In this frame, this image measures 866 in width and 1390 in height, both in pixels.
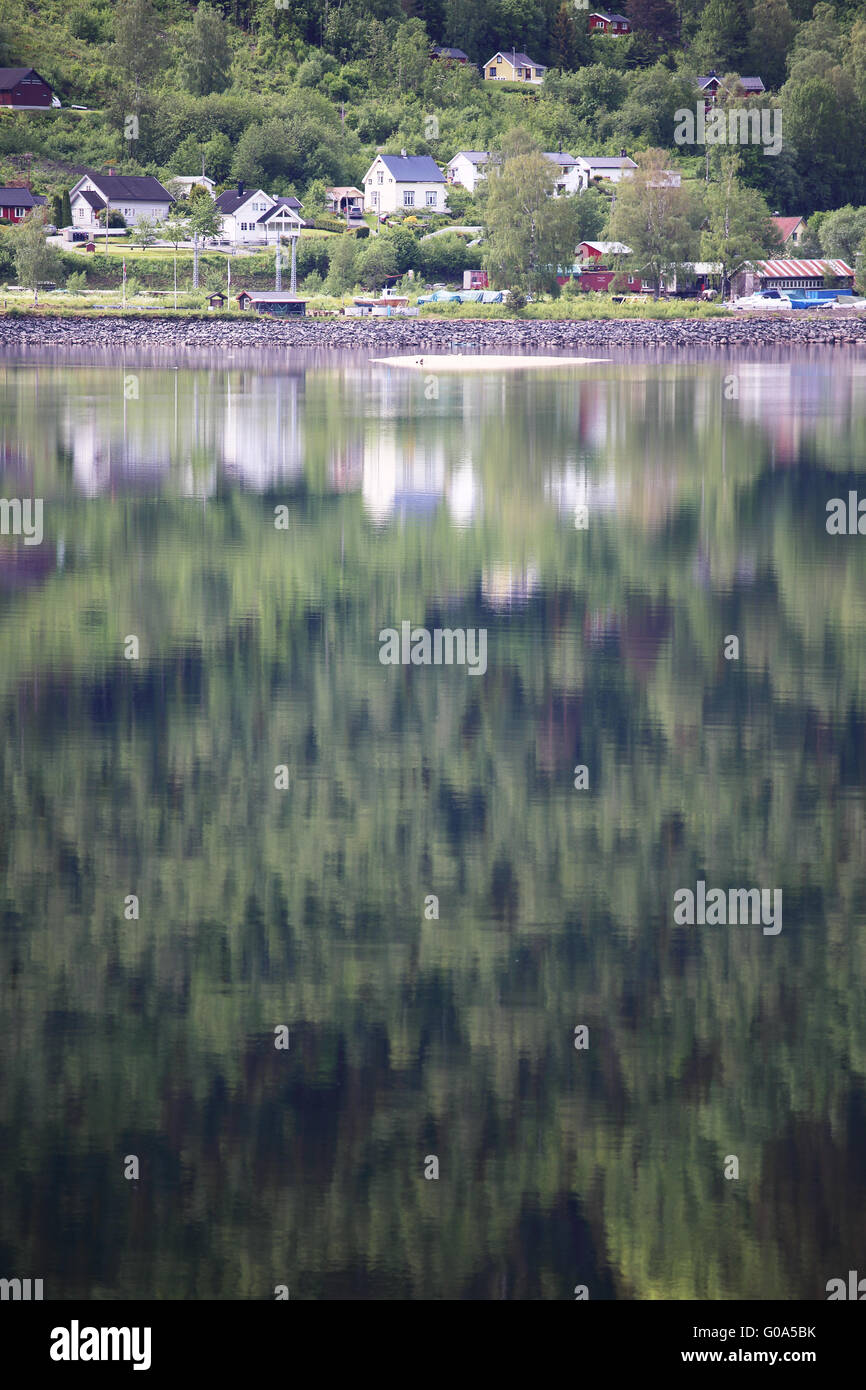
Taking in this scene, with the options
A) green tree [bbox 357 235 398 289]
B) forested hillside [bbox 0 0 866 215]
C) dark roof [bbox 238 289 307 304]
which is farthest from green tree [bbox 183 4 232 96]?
green tree [bbox 357 235 398 289]

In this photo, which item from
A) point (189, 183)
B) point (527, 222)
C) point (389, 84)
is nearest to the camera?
point (527, 222)

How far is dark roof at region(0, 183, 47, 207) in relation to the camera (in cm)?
11919

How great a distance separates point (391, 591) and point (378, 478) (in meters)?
11.7

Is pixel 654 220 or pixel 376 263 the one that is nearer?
pixel 654 220

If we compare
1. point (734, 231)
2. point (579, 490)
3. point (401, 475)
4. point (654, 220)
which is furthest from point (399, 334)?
point (579, 490)

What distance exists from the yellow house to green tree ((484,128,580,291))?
2924 inches

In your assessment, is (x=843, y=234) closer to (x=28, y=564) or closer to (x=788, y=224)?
(x=788, y=224)

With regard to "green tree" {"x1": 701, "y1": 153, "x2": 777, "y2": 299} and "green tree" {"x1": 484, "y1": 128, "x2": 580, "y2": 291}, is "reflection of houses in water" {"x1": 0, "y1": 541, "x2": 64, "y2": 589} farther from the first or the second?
"green tree" {"x1": 701, "y1": 153, "x2": 777, "y2": 299}

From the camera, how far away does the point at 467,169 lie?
135 m

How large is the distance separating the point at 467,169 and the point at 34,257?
4067 centimetres

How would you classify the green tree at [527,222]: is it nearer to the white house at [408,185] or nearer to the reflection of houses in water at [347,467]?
the white house at [408,185]

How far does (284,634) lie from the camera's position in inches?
736

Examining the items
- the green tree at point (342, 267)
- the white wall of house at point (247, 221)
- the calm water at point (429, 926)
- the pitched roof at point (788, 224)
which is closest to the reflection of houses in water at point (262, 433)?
the calm water at point (429, 926)

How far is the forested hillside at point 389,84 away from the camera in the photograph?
138500 millimetres
